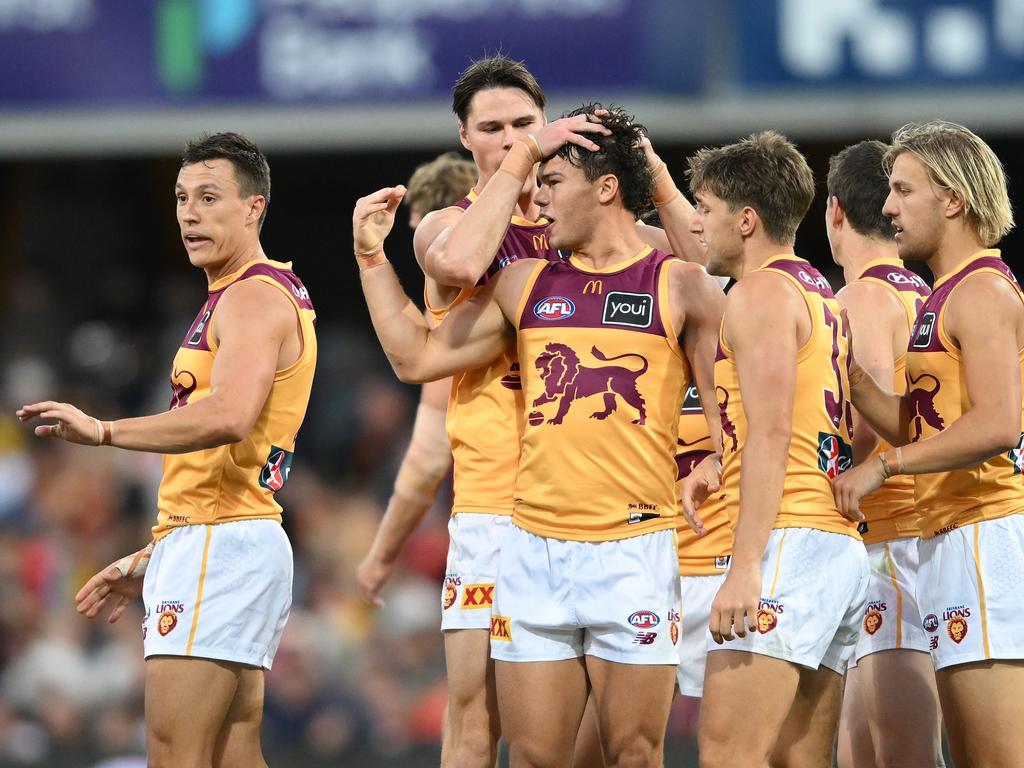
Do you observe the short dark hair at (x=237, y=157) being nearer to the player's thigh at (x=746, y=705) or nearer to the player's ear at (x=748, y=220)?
the player's ear at (x=748, y=220)

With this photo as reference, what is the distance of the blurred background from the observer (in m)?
8.09

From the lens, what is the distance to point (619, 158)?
4.64 meters

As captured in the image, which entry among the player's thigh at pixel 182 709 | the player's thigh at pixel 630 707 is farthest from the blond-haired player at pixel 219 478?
the player's thigh at pixel 630 707

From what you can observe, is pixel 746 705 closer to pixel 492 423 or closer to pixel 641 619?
pixel 641 619

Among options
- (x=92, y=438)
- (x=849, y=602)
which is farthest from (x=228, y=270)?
(x=849, y=602)

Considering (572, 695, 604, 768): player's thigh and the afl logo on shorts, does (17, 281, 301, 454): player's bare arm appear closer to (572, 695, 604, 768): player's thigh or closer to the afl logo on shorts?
the afl logo on shorts

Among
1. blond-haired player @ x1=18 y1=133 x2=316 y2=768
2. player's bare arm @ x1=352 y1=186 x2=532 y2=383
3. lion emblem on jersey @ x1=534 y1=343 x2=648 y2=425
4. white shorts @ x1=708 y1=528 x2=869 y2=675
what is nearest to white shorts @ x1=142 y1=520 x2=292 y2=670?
blond-haired player @ x1=18 y1=133 x2=316 y2=768

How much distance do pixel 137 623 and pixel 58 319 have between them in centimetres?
332

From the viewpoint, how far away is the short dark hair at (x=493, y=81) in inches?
205

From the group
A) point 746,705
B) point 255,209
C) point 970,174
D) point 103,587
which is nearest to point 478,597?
point 746,705

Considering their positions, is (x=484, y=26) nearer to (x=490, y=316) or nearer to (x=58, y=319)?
(x=490, y=316)

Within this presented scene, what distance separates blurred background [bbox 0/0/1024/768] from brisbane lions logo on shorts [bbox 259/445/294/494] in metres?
3.46

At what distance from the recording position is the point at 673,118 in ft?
27.0

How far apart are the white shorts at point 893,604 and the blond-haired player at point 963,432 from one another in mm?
509
